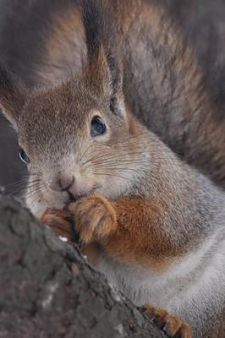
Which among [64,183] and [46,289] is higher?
[64,183]

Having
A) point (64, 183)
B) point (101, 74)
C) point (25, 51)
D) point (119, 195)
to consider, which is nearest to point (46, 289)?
point (64, 183)

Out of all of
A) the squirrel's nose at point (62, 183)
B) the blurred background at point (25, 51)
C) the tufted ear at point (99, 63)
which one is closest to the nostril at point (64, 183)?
the squirrel's nose at point (62, 183)

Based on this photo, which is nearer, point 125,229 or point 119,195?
point 125,229

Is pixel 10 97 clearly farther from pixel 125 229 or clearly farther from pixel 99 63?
pixel 125 229

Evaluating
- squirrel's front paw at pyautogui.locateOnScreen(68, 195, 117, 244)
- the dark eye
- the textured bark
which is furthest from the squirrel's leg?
the textured bark

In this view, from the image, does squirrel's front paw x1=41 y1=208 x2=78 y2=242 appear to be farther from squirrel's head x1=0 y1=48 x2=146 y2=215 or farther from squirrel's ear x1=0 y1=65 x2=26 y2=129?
squirrel's ear x1=0 y1=65 x2=26 y2=129

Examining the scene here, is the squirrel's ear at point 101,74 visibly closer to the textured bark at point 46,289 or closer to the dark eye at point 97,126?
the dark eye at point 97,126

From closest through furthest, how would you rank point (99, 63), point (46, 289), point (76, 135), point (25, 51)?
point (46, 289)
point (76, 135)
point (99, 63)
point (25, 51)

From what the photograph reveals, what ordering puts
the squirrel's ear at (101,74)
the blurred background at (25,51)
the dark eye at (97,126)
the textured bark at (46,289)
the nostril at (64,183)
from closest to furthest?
the textured bark at (46,289) < the nostril at (64,183) < the dark eye at (97,126) < the squirrel's ear at (101,74) < the blurred background at (25,51)
